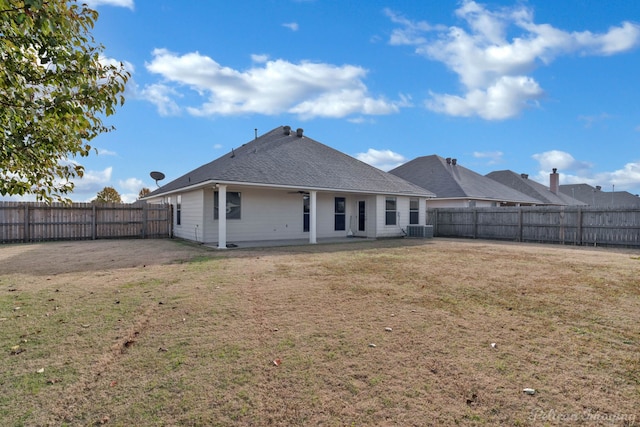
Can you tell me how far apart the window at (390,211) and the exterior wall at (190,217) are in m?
9.29

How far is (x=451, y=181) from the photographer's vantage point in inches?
968

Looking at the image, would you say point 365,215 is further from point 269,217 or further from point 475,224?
point 475,224

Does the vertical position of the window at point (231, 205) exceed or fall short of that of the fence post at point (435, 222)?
it exceeds it

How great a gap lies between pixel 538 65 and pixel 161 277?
52.4 feet

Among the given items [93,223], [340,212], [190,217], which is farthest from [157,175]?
[340,212]

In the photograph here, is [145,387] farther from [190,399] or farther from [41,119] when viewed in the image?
[41,119]

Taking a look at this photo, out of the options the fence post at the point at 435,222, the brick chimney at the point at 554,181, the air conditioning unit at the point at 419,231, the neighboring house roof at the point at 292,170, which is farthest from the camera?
the brick chimney at the point at 554,181

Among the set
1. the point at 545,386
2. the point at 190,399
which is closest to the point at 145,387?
the point at 190,399

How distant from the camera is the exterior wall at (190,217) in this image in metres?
14.4

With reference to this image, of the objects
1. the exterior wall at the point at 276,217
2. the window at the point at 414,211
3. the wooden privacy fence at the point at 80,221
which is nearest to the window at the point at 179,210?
the exterior wall at the point at 276,217

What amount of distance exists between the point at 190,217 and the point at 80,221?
17.1 ft

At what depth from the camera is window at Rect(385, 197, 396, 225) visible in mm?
17594

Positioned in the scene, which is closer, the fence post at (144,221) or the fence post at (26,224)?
the fence post at (26,224)

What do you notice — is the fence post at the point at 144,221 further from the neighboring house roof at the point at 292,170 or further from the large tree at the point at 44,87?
the large tree at the point at 44,87
